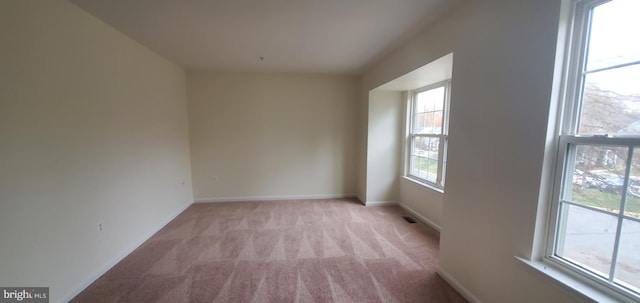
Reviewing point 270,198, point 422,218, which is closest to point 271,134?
point 270,198

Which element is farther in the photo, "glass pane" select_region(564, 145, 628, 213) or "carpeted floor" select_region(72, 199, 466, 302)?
"carpeted floor" select_region(72, 199, 466, 302)

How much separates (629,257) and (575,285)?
0.26 meters

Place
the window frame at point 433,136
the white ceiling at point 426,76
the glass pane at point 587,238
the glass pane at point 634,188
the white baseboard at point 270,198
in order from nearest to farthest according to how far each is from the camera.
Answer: the glass pane at point 634,188 < the glass pane at point 587,238 < the white ceiling at point 426,76 < the window frame at point 433,136 < the white baseboard at point 270,198

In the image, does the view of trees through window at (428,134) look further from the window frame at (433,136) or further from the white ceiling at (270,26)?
the white ceiling at (270,26)

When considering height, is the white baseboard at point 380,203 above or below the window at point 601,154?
below

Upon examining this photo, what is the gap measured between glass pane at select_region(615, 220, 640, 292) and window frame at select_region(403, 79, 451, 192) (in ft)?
6.06

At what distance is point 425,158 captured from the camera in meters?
3.53

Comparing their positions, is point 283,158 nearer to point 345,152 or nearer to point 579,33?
point 345,152

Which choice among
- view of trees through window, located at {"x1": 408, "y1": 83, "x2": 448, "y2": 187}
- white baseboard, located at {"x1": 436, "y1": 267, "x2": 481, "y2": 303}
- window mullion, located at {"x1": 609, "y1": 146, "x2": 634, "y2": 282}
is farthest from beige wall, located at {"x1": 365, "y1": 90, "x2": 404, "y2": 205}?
window mullion, located at {"x1": 609, "y1": 146, "x2": 634, "y2": 282}

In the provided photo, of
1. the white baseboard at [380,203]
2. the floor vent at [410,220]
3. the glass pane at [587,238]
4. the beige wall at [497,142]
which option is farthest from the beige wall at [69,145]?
the floor vent at [410,220]

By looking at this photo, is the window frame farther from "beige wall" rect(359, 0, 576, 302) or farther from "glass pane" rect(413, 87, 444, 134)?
"beige wall" rect(359, 0, 576, 302)

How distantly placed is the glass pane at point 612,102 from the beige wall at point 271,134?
3.34 m

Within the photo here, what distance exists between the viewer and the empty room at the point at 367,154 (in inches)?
46.9

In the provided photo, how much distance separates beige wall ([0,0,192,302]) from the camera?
146 centimetres
